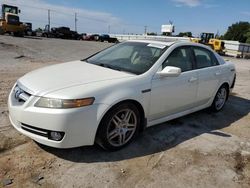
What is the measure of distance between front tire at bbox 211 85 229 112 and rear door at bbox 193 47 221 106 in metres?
0.31

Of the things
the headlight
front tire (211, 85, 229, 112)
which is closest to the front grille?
the headlight

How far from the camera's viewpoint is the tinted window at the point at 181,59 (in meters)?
4.25

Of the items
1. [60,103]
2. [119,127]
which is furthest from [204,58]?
[60,103]

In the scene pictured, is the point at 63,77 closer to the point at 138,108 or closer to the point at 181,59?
the point at 138,108

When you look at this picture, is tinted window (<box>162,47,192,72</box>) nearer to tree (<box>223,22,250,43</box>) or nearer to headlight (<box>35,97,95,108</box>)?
headlight (<box>35,97,95,108</box>)

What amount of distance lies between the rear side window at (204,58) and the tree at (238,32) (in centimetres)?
8404

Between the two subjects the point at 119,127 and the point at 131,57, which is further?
the point at 131,57

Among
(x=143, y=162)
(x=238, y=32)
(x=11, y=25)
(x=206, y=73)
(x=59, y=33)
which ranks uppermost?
(x=238, y=32)

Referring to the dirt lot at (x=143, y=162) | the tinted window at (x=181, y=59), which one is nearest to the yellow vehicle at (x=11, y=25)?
the dirt lot at (x=143, y=162)

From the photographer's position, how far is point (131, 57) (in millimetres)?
4336

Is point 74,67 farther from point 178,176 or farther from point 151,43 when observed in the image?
point 178,176

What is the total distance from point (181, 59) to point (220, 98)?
5.86 feet

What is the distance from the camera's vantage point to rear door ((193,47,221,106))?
4.84 m

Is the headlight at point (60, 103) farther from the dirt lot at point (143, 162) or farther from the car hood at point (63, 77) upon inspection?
the dirt lot at point (143, 162)
